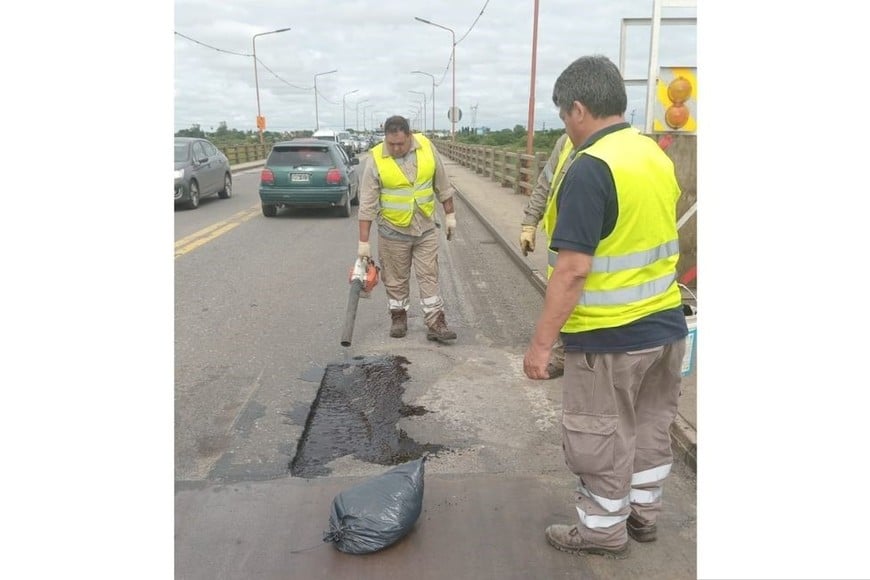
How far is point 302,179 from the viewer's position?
14438mm

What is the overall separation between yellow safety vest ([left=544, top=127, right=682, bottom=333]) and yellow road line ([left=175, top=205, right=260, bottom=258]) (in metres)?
8.41

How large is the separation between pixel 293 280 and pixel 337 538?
5.79 meters

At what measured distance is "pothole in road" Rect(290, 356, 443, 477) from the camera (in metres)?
3.90

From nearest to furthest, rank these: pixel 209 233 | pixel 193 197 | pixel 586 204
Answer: pixel 586 204 < pixel 209 233 < pixel 193 197

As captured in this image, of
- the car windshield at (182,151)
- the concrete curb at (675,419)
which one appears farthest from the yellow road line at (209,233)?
the concrete curb at (675,419)

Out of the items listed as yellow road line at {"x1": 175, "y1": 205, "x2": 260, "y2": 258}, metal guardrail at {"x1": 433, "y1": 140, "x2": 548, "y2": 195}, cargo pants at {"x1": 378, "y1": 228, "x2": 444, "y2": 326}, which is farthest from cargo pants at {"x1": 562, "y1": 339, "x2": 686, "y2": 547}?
metal guardrail at {"x1": 433, "y1": 140, "x2": 548, "y2": 195}

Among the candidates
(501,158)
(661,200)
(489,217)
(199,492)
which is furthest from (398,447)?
(501,158)

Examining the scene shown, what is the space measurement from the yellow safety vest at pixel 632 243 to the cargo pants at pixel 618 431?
0.17 metres

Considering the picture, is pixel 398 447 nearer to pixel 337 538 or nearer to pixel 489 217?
pixel 337 538

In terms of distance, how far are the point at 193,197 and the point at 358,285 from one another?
39.4ft

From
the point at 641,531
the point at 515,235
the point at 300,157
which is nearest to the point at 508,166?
the point at 300,157

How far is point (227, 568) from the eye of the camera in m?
2.84

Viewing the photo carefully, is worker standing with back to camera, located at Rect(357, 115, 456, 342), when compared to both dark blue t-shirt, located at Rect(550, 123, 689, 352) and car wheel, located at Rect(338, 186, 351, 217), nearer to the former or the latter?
dark blue t-shirt, located at Rect(550, 123, 689, 352)

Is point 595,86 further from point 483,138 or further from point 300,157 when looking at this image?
point 483,138
